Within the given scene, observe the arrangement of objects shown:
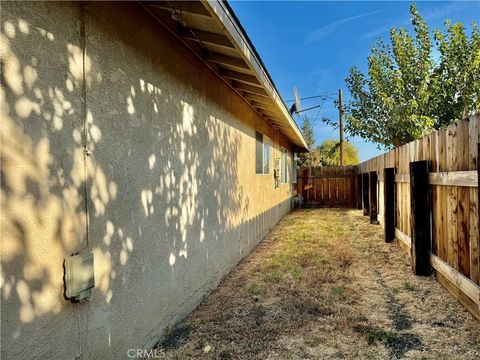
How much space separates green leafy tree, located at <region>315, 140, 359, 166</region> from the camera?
2797 cm

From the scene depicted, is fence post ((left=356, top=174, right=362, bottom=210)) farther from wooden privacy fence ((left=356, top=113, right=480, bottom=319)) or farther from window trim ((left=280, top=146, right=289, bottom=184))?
wooden privacy fence ((left=356, top=113, right=480, bottom=319))

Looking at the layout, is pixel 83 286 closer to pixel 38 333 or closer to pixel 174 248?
pixel 38 333

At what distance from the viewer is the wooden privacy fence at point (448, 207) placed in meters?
3.02

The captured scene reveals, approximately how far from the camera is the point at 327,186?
49.2 ft

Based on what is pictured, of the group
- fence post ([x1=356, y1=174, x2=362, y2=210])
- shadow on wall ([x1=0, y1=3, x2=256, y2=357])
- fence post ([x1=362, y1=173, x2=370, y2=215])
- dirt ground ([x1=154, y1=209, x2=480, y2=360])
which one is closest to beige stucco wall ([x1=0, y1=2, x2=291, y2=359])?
shadow on wall ([x1=0, y1=3, x2=256, y2=357])

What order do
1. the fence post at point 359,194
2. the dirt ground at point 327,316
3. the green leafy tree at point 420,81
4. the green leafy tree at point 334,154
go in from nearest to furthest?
the dirt ground at point 327,316
the fence post at point 359,194
the green leafy tree at point 420,81
the green leafy tree at point 334,154

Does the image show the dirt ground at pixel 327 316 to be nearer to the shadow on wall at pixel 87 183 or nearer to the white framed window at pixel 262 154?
the shadow on wall at pixel 87 183

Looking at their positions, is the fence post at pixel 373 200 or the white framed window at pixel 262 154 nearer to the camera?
the white framed window at pixel 262 154

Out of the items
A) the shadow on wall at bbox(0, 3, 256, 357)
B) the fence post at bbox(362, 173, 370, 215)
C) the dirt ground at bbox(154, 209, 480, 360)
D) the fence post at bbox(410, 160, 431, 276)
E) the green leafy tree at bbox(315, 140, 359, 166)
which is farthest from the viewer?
the green leafy tree at bbox(315, 140, 359, 166)

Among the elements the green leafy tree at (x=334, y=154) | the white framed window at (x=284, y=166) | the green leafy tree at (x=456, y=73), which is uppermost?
the green leafy tree at (x=456, y=73)

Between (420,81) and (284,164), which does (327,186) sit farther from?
(420,81)

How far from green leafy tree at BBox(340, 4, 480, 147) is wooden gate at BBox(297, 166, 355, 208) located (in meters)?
4.53

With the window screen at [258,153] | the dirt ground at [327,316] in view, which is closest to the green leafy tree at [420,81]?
the window screen at [258,153]

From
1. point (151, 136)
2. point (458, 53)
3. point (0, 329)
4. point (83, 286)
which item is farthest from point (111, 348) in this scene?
point (458, 53)
